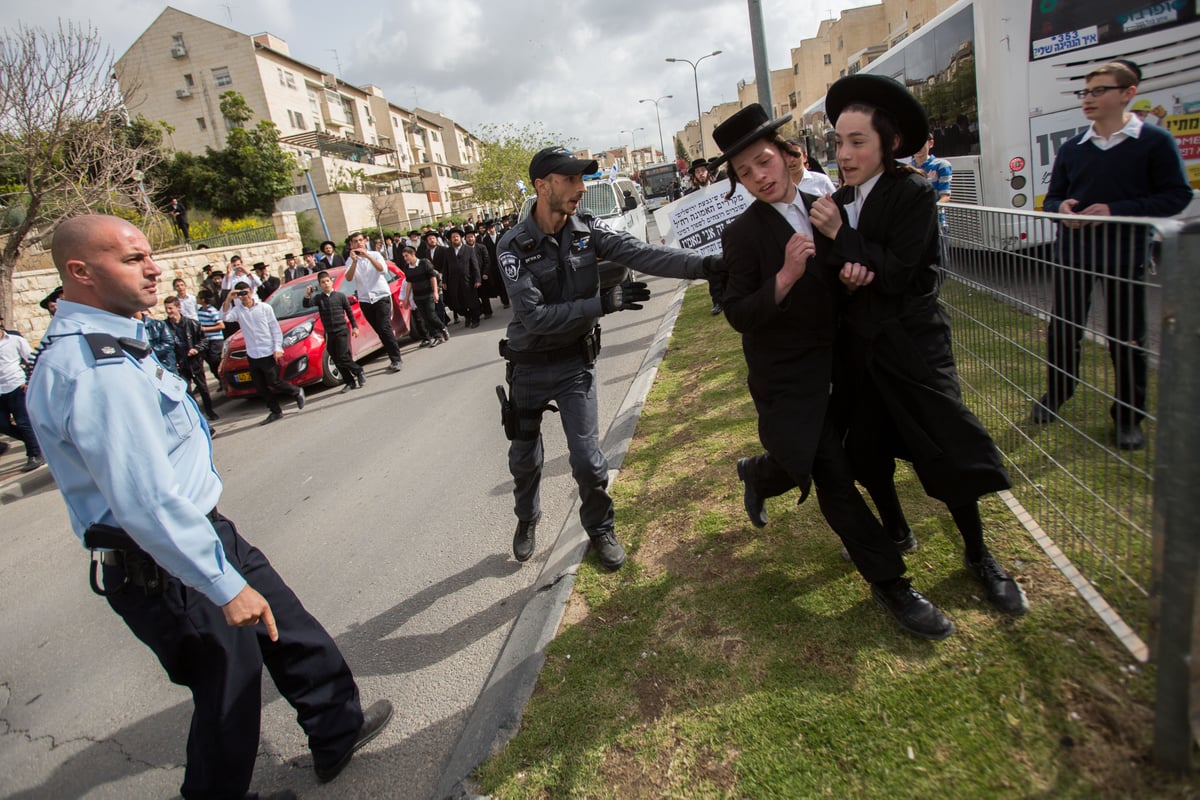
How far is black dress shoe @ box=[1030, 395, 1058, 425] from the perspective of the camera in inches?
98.8

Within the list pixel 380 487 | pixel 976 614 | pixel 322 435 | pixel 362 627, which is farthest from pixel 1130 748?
pixel 322 435

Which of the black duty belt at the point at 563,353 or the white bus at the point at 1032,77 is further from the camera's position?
the white bus at the point at 1032,77

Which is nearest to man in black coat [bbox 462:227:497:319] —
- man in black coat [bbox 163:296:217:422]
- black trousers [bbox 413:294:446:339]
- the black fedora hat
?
black trousers [bbox 413:294:446:339]

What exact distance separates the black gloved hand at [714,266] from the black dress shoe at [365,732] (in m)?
2.25

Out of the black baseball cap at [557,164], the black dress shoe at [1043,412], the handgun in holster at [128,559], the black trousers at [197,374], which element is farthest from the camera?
the black trousers at [197,374]

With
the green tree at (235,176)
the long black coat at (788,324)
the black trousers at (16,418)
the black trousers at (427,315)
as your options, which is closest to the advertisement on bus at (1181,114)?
the long black coat at (788,324)

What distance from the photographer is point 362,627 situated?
3.62m

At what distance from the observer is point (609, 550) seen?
3480 mm

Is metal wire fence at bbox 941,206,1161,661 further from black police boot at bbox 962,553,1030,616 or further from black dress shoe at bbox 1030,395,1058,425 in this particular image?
black police boot at bbox 962,553,1030,616

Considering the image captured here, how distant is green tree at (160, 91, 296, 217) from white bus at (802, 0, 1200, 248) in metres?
36.1

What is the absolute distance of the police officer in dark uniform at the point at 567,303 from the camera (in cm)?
Result: 327

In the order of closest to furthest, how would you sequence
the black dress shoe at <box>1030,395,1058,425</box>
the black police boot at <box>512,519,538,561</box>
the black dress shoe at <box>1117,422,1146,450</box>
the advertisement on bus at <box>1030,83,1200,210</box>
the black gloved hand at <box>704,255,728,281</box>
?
the black dress shoe at <box>1117,422,1146,450</box>, the black dress shoe at <box>1030,395,1058,425</box>, the black gloved hand at <box>704,255,728,281</box>, the black police boot at <box>512,519,538,561</box>, the advertisement on bus at <box>1030,83,1200,210</box>

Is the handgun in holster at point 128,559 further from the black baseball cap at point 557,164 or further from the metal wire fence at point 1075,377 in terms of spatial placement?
the metal wire fence at point 1075,377

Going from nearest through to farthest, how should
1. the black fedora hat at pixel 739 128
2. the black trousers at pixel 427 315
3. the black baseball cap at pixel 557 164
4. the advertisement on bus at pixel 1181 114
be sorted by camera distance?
the black fedora hat at pixel 739 128 → the black baseball cap at pixel 557 164 → the advertisement on bus at pixel 1181 114 → the black trousers at pixel 427 315
